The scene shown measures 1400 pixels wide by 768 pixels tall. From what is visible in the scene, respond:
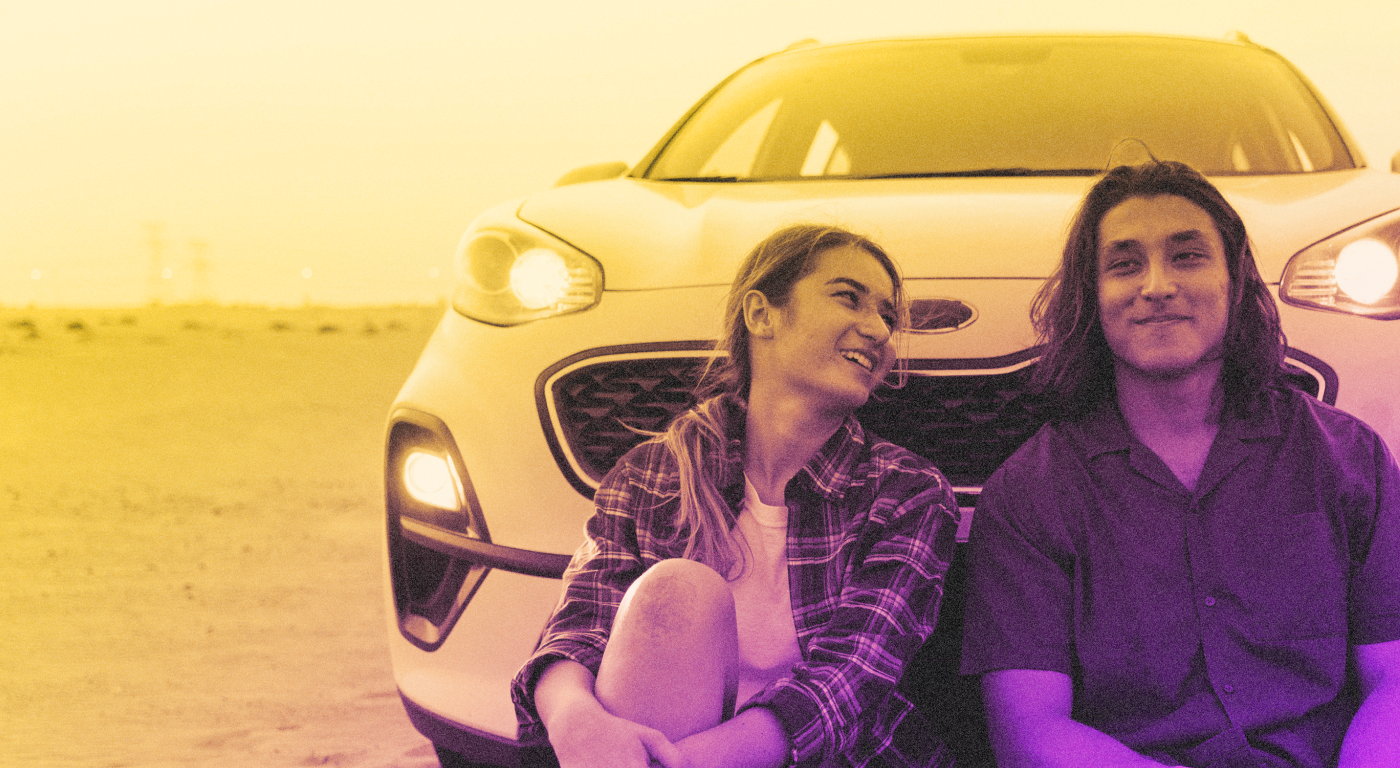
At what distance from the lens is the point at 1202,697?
1822 millimetres

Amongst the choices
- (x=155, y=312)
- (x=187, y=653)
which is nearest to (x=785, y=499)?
(x=187, y=653)

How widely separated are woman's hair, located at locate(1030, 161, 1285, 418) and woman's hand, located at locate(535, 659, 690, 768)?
0.85 m

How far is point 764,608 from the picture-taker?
6.61ft

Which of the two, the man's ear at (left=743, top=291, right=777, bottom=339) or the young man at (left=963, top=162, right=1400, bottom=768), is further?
the man's ear at (left=743, top=291, right=777, bottom=339)

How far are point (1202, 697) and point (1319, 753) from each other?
0.57ft

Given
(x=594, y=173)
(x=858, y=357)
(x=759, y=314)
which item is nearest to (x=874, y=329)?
(x=858, y=357)

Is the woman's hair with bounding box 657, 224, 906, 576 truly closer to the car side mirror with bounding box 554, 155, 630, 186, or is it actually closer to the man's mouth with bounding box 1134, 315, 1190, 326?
the man's mouth with bounding box 1134, 315, 1190, 326

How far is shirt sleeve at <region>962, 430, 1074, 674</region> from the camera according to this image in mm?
1854

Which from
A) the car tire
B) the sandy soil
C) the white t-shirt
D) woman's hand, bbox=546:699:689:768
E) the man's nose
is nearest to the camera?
woman's hand, bbox=546:699:689:768

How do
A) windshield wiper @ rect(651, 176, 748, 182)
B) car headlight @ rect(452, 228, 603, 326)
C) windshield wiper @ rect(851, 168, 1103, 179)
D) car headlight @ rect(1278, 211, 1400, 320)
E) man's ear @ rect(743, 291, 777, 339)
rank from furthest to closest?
windshield wiper @ rect(651, 176, 748, 182)
windshield wiper @ rect(851, 168, 1103, 179)
car headlight @ rect(452, 228, 603, 326)
car headlight @ rect(1278, 211, 1400, 320)
man's ear @ rect(743, 291, 777, 339)

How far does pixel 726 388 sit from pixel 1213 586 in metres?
0.84

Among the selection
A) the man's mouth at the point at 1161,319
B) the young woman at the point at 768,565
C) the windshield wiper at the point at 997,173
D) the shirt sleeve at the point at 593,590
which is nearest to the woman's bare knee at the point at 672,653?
the young woman at the point at 768,565

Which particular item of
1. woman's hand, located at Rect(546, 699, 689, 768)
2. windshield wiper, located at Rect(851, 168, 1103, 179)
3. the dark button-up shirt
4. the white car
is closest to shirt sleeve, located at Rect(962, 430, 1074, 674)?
the dark button-up shirt

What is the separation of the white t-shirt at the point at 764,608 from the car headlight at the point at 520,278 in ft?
2.00
